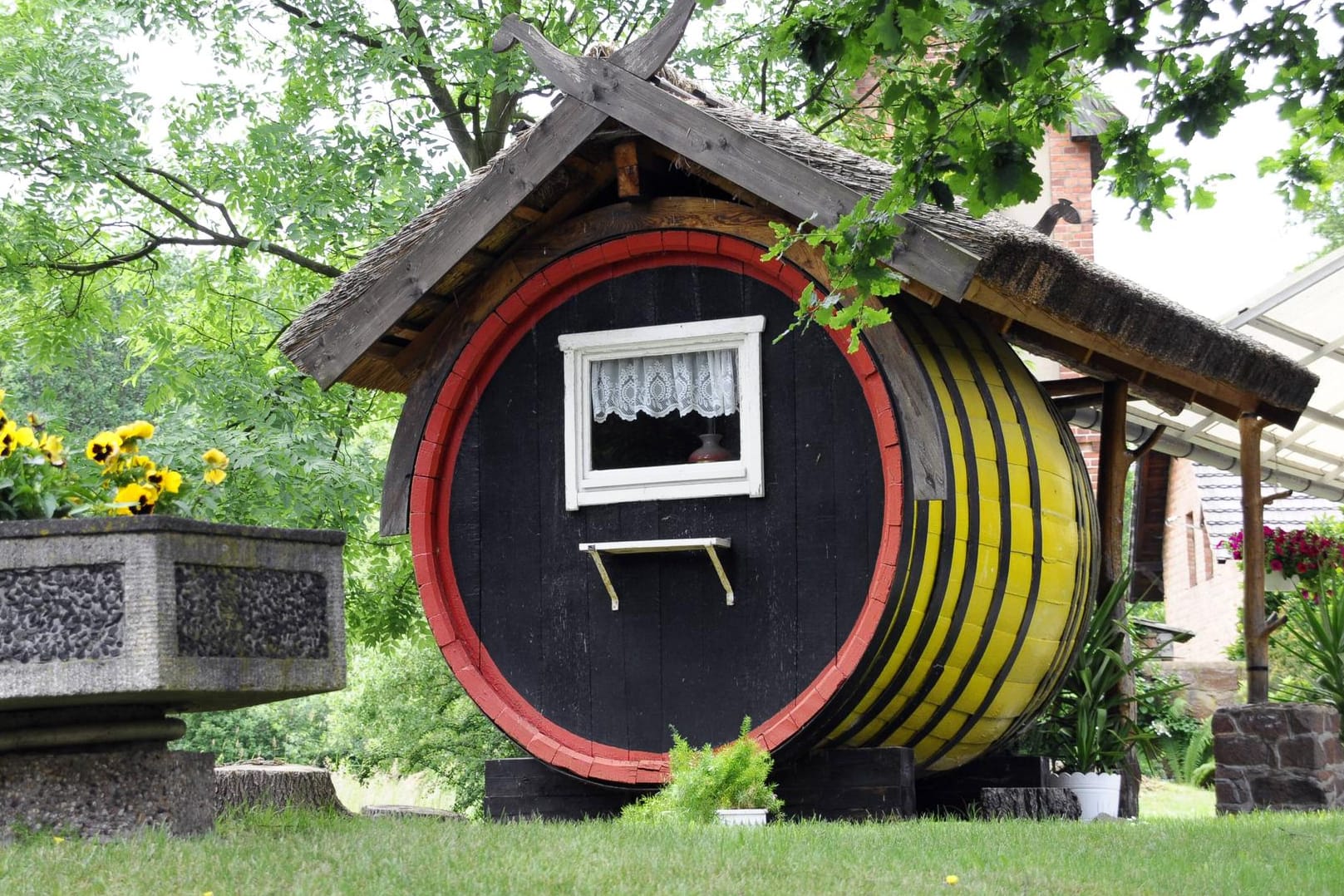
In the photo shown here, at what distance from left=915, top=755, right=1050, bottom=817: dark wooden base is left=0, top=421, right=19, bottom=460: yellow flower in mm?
4525

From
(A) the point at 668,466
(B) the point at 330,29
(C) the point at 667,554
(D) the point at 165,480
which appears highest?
(B) the point at 330,29

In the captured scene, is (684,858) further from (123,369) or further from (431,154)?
(123,369)

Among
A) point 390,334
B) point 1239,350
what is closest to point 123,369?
point 390,334

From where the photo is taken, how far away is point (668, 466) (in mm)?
7348

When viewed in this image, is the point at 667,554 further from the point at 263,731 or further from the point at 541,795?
the point at 263,731

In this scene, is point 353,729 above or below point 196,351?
below

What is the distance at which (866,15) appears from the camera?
4.62m

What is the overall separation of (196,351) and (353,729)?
12.6 ft

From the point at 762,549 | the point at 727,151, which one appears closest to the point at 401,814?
the point at 762,549

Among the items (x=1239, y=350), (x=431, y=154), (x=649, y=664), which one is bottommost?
(x=649, y=664)

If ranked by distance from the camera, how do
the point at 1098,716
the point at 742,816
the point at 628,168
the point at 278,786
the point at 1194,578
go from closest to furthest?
1. the point at 742,816
2. the point at 628,168
3. the point at 278,786
4. the point at 1098,716
5. the point at 1194,578

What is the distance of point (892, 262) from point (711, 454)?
4.72 ft

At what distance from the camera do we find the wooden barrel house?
264 inches

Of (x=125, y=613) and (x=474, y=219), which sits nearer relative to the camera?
(x=125, y=613)
